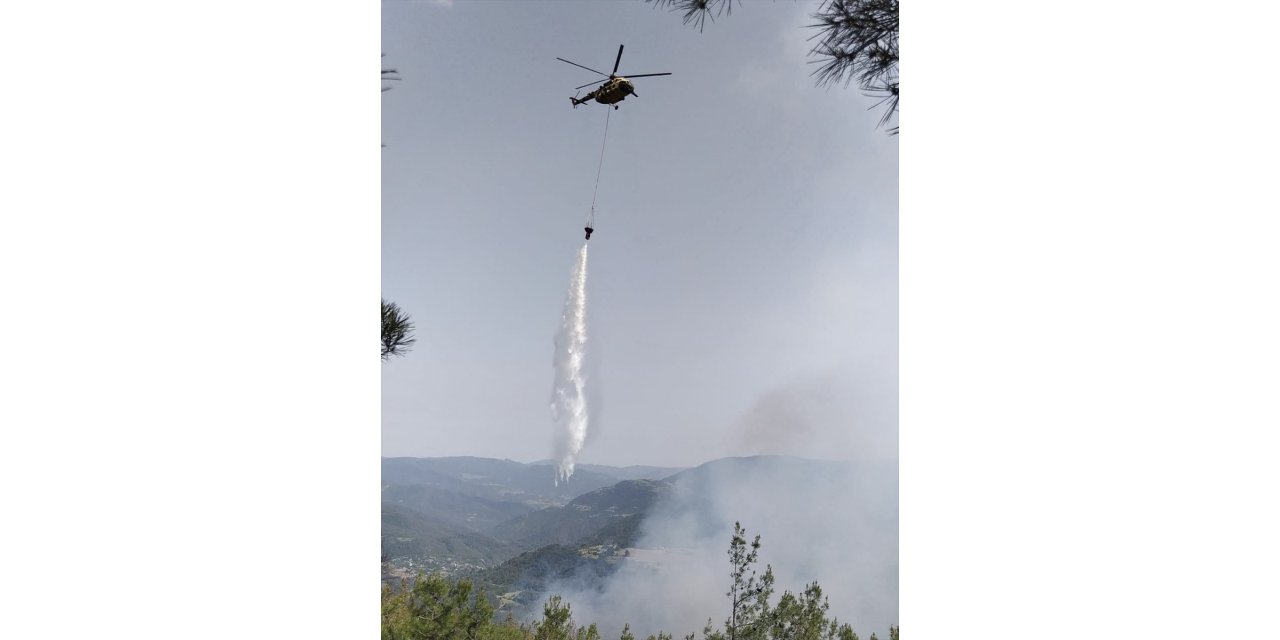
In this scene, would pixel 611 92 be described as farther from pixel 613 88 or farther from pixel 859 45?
pixel 859 45

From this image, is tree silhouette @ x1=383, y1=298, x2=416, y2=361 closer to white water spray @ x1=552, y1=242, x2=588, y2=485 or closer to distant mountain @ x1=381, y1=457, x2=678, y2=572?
distant mountain @ x1=381, y1=457, x2=678, y2=572

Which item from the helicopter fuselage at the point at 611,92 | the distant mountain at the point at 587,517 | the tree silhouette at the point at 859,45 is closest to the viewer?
the tree silhouette at the point at 859,45

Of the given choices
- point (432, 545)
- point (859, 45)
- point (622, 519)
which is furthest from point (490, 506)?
point (859, 45)

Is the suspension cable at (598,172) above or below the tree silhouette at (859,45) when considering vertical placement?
below

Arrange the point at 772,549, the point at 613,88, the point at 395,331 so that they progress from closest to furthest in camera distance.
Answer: the point at 772,549 → the point at 395,331 → the point at 613,88

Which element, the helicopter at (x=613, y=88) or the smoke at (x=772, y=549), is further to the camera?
the helicopter at (x=613, y=88)

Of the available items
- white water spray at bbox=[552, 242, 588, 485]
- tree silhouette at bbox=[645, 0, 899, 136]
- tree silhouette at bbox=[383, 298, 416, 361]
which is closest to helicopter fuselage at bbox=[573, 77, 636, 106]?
tree silhouette at bbox=[645, 0, 899, 136]

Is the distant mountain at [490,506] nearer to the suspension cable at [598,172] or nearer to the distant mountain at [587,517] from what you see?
the distant mountain at [587,517]

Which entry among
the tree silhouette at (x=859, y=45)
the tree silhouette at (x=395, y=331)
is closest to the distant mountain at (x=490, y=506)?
the tree silhouette at (x=395, y=331)
